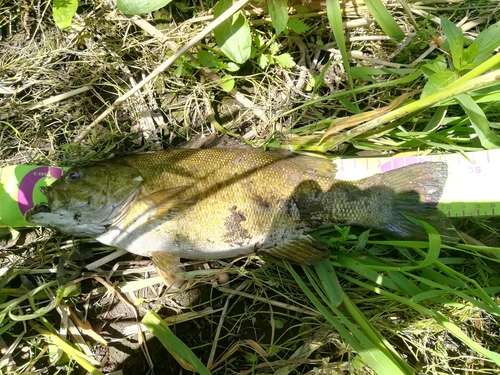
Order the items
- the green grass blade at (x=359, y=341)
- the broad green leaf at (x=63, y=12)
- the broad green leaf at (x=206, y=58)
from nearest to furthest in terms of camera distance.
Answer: the green grass blade at (x=359, y=341), the broad green leaf at (x=63, y=12), the broad green leaf at (x=206, y=58)

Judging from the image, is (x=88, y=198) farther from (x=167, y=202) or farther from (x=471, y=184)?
(x=471, y=184)

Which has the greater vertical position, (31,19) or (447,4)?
(31,19)

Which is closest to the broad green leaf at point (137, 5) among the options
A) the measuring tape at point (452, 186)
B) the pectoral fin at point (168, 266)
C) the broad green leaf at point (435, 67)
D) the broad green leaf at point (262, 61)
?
the broad green leaf at point (262, 61)

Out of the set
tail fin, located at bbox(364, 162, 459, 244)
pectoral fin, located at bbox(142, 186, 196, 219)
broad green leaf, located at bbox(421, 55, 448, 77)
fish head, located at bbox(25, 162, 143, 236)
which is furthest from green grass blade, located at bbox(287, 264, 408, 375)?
broad green leaf, located at bbox(421, 55, 448, 77)

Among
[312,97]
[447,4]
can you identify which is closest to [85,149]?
[312,97]

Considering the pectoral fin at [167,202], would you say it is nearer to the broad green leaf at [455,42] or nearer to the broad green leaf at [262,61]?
the broad green leaf at [262,61]

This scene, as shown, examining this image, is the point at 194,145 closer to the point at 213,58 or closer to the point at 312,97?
the point at 213,58

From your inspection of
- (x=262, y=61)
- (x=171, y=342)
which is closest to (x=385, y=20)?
(x=262, y=61)
